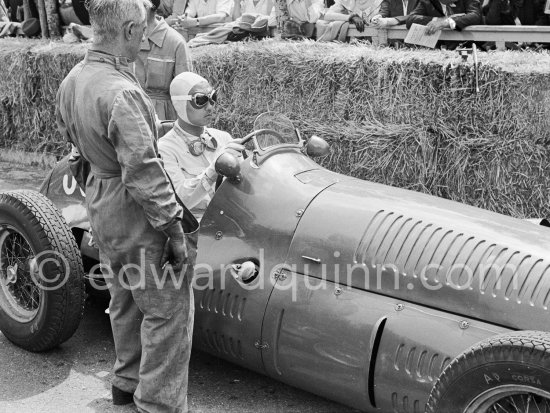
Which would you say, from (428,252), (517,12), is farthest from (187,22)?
(428,252)

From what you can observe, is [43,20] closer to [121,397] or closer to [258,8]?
[258,8]

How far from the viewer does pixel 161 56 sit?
6.46 m

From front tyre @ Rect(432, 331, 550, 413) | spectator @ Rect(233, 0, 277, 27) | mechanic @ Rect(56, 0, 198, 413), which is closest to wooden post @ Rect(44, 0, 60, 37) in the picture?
spectator @ Rect(233, 0, 277, 27)

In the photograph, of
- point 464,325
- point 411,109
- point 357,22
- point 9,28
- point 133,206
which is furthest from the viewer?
point 9,28

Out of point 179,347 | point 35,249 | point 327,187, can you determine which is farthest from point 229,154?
point 35,249

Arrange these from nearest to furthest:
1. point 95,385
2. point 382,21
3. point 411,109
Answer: point 95,385, point 411,109, point 382,21

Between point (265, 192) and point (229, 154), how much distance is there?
256 millimetres

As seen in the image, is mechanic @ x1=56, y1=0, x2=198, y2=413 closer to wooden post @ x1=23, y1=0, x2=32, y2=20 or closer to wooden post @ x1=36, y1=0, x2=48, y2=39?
wooden post @ x1=36, y1=0, x2=48, y2=39

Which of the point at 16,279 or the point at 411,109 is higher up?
the point at 411,109

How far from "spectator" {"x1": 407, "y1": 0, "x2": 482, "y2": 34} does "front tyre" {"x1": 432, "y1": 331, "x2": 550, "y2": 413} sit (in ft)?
16.7

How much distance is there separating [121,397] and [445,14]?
5.25 m

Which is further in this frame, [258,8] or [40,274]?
[258,8]

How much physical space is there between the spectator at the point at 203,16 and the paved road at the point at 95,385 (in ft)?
18.8

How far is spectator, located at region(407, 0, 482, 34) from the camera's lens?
763 centimetres
